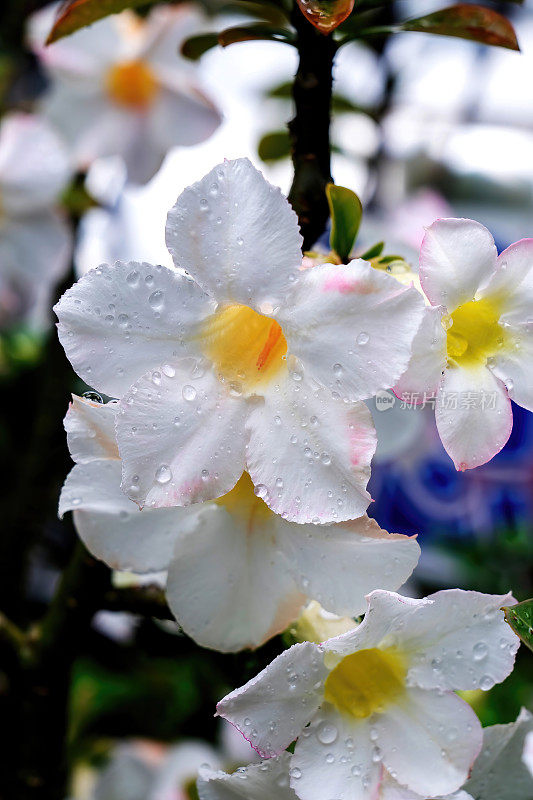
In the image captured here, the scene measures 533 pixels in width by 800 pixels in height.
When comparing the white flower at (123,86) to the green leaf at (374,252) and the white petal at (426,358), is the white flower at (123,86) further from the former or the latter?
the white petal at (426,358)

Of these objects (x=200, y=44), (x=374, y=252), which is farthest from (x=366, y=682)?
(x=200, y=44)

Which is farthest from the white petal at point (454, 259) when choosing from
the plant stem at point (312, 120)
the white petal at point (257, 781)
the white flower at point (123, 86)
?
the white flower at point (123, 86)

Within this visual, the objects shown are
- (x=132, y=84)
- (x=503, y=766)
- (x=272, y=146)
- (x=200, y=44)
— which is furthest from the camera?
(x=132, y=84)

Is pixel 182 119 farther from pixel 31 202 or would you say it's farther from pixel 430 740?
pixel 430 740

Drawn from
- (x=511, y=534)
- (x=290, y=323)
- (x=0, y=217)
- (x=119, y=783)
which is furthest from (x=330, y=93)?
(x=511, y=534)

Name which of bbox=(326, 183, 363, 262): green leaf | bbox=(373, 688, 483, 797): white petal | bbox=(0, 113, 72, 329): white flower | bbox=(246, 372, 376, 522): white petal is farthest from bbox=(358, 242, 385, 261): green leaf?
bbox=(0, 113, 72, 329): white flower

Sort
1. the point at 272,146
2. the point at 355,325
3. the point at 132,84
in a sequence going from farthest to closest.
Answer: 1. the point at 132,84
2. the point at 272,146
3. the point at 355,325

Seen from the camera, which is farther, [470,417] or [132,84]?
[132,84]

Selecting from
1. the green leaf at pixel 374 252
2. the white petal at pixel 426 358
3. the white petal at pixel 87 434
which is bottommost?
the white petal at pixel 87 434
